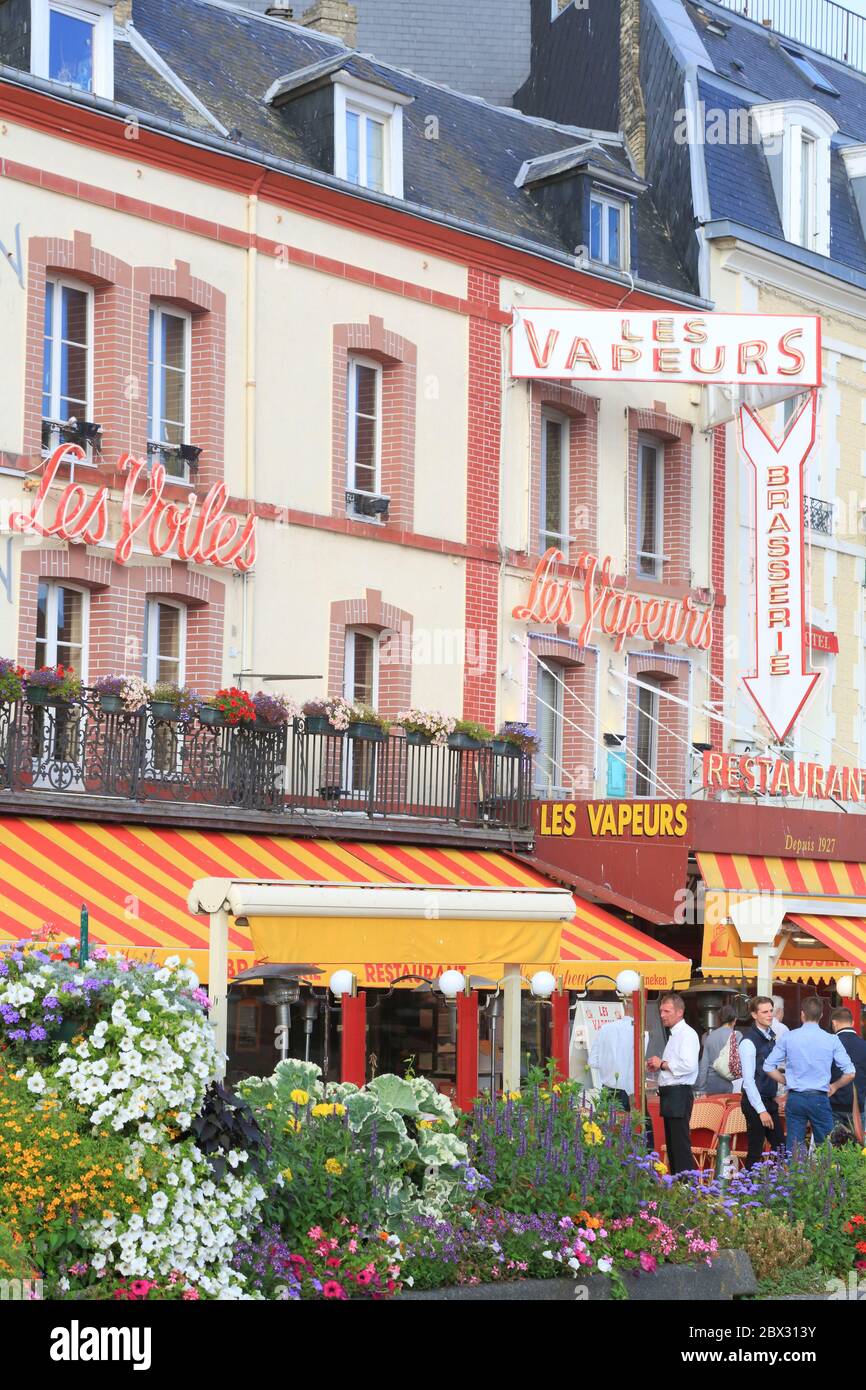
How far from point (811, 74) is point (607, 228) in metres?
7.41

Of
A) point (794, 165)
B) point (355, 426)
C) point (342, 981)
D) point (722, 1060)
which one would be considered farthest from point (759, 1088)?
point (794, 165)

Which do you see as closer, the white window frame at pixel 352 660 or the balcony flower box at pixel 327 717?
the balcony flower box at pixel 327 717

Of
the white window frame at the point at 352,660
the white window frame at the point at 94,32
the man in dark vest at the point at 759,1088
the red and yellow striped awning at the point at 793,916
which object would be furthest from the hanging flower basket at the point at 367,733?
the white window frame at the point at 94,32

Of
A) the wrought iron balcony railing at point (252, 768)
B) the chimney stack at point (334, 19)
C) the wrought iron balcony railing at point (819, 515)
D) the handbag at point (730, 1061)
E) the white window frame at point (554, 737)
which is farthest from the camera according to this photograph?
the wrought iron balcony railing at point (819, 515)

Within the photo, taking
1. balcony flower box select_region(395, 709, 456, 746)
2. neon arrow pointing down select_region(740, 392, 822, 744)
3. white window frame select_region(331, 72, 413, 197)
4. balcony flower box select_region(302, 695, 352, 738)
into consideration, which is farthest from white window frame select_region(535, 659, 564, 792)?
white window frame select_region(331, 72, 413, 197)

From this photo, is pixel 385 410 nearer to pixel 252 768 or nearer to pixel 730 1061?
pixel 252 768

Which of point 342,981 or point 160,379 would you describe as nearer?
point 342,981

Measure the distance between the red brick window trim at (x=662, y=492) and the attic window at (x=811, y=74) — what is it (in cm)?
794

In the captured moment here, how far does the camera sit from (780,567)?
26.1 meters

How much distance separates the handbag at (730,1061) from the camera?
16922 millimetres

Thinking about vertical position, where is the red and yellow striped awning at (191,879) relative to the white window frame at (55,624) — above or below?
below

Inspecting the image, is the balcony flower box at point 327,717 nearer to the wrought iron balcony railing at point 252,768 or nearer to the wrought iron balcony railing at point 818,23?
the wrought iron balcony railing at point 252,768
